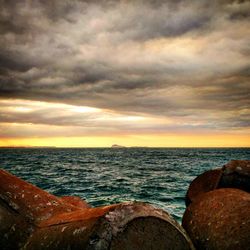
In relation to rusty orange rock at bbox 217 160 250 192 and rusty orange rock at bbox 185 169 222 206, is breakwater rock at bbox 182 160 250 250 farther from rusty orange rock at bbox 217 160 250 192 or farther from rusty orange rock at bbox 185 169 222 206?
rusty orange rock at bbox 185 169 222 206

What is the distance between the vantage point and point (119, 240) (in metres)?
2.32

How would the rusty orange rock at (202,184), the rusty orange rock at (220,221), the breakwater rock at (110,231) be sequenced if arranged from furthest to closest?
the rusty orange rock at (202,184) < the rusty orange rock at (220,221) < the breakwater rock at (110,231)

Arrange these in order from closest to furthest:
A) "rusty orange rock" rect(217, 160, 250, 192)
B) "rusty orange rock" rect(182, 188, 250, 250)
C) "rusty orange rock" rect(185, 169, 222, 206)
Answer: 1. "rusty orange rock" rect(182, 188, 250, 250)
2. "rusty orange rock" rect(217, 160, 250, 192)
3. "rusty orange rock" rect(185, 169, 222, 206)

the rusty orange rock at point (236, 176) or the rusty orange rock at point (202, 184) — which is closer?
the rusty orange rock at point (236, 176)

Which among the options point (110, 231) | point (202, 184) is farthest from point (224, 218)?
point (202, 184)

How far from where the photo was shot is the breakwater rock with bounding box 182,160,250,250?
2941 millimetres

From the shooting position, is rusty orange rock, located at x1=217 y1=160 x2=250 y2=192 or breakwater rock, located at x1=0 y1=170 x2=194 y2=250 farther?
rusty orange rock, located at x1=217 y1=160 x2=250 y2=192

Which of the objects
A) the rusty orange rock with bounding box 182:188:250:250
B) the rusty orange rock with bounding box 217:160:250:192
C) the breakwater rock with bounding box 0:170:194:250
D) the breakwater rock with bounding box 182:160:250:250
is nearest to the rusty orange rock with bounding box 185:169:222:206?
the rusty orange rock with bounding box 217:160:250:192

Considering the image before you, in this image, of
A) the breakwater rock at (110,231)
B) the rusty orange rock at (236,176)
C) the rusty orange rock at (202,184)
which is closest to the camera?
the breakwater rock at (110,231)

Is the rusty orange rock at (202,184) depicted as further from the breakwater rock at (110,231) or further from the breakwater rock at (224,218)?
the breakwater rock at (110,231)

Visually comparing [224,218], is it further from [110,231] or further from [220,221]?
[110,231]

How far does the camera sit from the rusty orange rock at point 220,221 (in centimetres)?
293

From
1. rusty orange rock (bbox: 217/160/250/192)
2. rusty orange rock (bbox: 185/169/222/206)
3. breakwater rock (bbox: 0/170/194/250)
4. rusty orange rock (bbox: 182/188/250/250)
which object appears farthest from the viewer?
rusty orange rock (bbox: 185/169/222/206)

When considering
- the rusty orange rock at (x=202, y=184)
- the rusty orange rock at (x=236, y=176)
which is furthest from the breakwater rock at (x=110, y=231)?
the rusty orange rock at (x=202, y=184)
